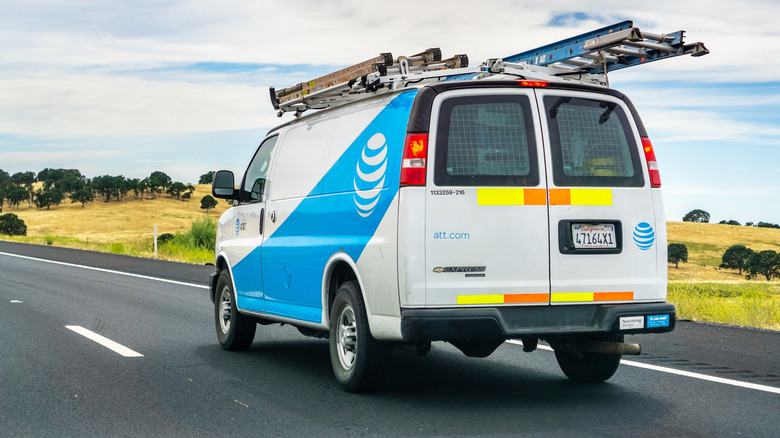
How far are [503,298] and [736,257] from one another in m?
53.0

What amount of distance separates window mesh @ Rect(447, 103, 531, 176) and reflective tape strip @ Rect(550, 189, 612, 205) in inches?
10.2

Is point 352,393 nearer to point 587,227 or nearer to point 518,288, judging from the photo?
point 518,288

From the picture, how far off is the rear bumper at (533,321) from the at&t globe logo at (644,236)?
1.35 feet

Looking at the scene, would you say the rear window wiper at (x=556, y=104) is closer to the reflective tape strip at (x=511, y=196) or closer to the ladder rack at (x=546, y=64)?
the ladder rack at (x=546, y=64)

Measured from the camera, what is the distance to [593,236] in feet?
21.4

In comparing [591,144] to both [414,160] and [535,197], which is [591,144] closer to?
[535,197]

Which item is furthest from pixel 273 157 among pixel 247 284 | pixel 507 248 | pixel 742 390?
pixel 742 390

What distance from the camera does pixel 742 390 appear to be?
714cm

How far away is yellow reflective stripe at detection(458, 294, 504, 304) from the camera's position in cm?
620

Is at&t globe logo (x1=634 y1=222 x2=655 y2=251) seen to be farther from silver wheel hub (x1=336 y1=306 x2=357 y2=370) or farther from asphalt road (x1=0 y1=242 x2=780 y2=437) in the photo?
silver wheel hub (x1=336 y1=306 x2=357 y2=370)

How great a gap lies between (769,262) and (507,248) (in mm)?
48857

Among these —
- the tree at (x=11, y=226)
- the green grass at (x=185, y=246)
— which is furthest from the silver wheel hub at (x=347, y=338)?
the tree at (x=11, y=226)

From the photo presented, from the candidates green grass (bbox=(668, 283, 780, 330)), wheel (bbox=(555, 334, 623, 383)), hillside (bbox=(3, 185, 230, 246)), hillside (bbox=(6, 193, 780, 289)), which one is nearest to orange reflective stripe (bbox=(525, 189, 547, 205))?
wheel (bbox=(555, 334, 623, 383))

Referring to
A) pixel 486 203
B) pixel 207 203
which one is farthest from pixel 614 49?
pixel 207 203
